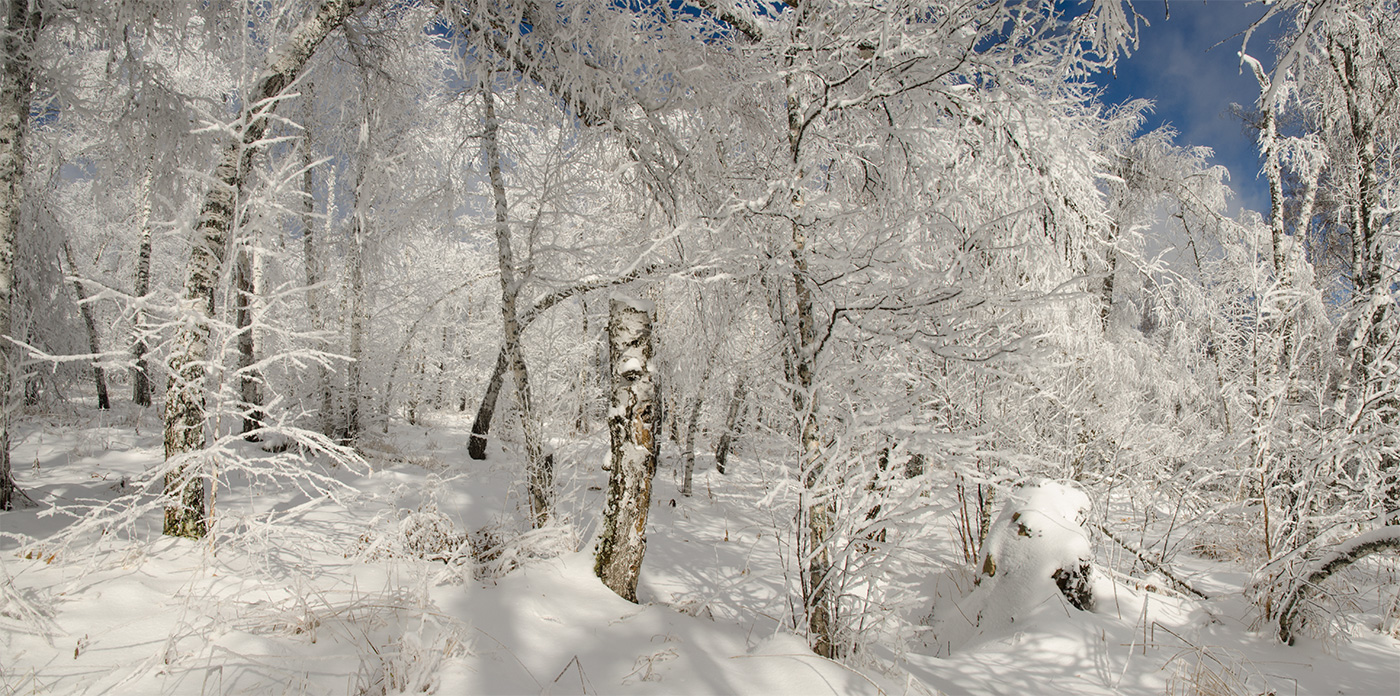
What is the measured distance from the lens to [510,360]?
470 cm

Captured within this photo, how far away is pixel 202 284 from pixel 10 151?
2.31m

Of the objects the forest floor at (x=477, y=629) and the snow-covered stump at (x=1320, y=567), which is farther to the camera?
the snow-covered stump at (x=1320, y=567)

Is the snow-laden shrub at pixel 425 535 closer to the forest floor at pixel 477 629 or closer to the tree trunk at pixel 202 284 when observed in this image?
the forest floor at pixel 477 629

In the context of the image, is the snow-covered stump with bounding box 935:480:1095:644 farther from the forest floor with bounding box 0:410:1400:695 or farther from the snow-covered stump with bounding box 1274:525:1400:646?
the snow-covered stump with bounding box 1274:525:1400:646

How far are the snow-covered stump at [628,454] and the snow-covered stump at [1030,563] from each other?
8.81ft

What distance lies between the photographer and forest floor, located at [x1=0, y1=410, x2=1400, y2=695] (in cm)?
215

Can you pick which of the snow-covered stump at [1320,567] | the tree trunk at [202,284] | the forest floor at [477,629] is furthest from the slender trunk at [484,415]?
the snow-covered stump at [1320,567]

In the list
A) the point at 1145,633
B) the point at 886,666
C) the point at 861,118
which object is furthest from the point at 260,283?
the point at 1145,633

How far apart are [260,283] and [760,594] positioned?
8507 mm

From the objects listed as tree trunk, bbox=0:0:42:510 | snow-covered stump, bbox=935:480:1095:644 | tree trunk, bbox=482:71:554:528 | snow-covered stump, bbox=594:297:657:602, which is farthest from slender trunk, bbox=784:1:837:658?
tree trunk, bbox=0:0:42:510

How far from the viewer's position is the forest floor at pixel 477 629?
7.06ft

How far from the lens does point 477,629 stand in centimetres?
257

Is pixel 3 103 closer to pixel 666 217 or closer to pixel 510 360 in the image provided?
pixel 510 360

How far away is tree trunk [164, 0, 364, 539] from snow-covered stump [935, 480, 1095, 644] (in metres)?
5.26
